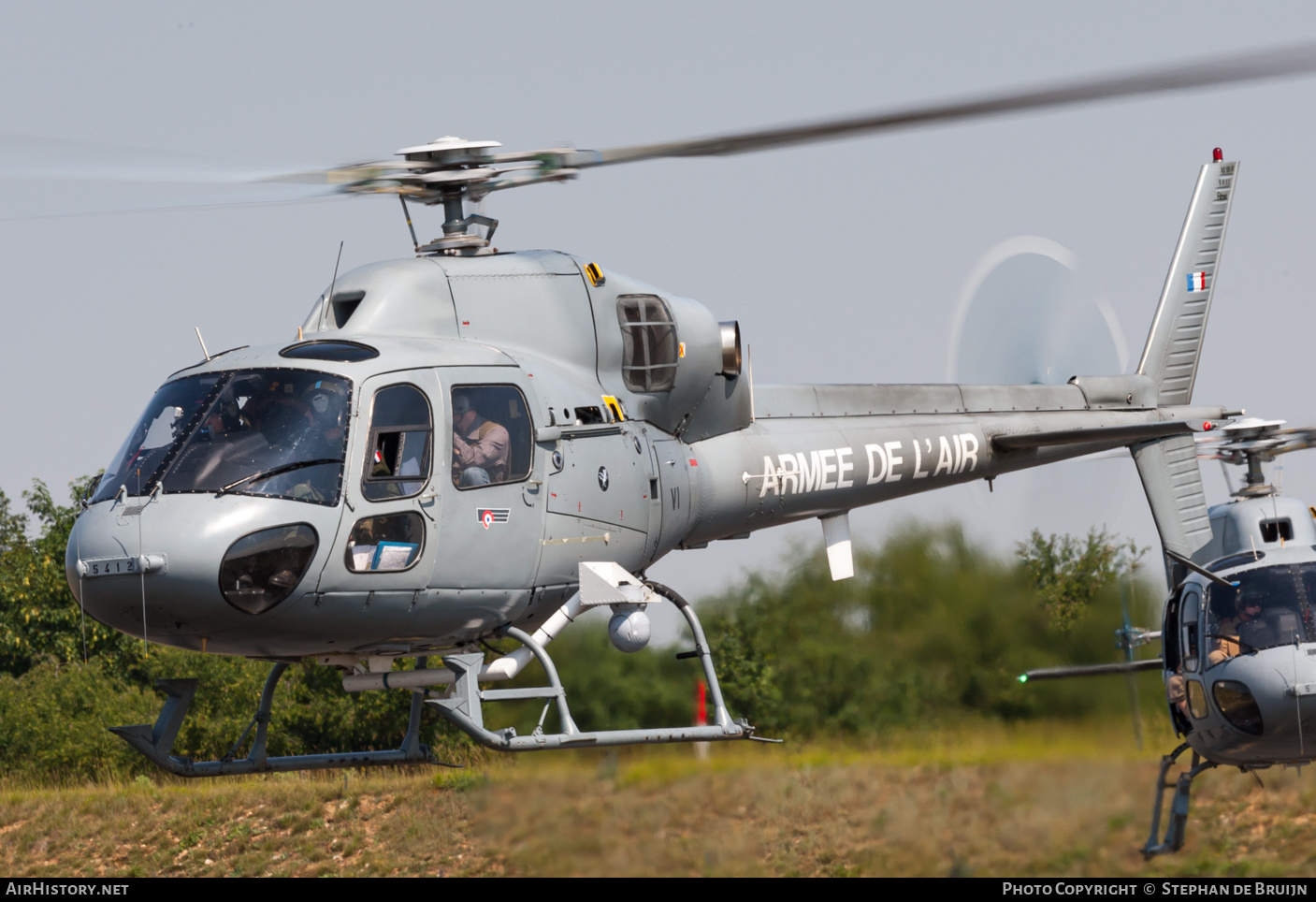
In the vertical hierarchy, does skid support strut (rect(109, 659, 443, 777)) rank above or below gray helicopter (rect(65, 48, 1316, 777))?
below

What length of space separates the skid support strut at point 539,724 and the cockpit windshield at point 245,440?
1.23 meters

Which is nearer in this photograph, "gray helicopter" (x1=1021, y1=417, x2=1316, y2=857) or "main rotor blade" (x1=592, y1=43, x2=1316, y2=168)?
"main rotor blade" (x1=592, y1=43, x2=1316, y2=168)

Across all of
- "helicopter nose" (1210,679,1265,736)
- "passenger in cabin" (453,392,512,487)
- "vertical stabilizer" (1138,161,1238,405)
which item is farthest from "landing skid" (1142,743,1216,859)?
"passenger in cabin" (453,392,512,487)

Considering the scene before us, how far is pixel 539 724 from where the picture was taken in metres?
6.84

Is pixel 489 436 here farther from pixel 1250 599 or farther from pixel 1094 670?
pixel 1094 670

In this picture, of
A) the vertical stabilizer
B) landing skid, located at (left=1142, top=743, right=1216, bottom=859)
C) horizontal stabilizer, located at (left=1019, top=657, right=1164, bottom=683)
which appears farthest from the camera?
the vertical stabilizer

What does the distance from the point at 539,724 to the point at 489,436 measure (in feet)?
4.67

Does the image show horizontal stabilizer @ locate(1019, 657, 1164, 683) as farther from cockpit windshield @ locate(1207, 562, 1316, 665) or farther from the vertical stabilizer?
the vertical stabilizer

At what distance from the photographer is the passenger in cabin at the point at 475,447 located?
681cm

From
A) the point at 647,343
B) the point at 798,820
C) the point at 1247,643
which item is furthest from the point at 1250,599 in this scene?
the point at 798,820

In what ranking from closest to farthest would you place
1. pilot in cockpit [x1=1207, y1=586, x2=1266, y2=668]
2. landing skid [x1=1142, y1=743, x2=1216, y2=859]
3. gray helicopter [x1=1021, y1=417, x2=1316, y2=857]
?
gray helicopter [x1=1021, y1=417, x2=1316, y2=857], pilot in cockpit [x1=1207, y1=586, x2=1266, y2=668], landing skid [x1=1142, y1=743, x2=1216, y2=859]

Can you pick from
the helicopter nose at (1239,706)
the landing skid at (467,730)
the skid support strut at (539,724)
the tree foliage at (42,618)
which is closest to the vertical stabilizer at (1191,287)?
the helicopter nose at (1239,706)

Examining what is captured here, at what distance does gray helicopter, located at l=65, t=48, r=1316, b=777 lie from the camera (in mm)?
6238

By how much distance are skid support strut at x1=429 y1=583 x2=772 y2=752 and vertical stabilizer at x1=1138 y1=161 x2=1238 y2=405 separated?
705 centimetres
